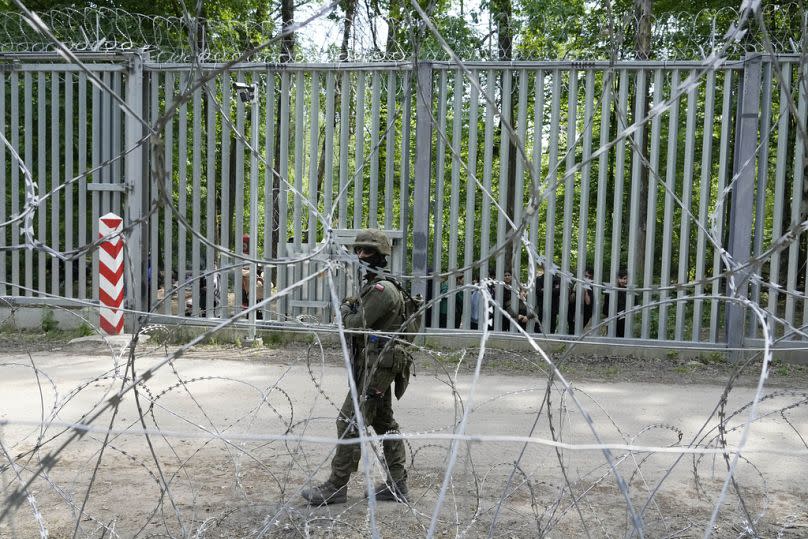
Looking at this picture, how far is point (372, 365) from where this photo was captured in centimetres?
446

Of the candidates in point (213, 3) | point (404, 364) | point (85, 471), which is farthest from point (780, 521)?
point (213, 3)

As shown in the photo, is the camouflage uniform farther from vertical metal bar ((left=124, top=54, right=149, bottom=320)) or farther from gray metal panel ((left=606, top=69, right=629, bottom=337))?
vertical metal bar ((left=124, top=54, right=149, bottom=320))

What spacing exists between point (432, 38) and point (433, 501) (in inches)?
223

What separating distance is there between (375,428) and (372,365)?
0.41 meters

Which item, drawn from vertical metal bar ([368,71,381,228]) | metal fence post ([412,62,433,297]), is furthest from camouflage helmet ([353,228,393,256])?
metal fence post ([412,62,433,297])

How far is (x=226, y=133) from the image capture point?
9602 mm

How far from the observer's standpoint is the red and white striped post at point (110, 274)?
30.3ft

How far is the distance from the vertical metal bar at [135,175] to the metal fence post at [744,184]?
6.03m

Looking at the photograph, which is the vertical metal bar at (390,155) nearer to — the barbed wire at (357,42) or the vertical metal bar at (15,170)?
the barbed wire at (357,42)

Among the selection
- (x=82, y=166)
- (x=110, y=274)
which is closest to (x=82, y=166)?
(x=82, y=166)

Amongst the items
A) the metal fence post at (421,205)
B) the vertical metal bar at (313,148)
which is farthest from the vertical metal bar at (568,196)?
the vertical metal bar at (313,148)

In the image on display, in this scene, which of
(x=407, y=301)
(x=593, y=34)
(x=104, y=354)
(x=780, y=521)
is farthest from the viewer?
(x=593, y=34)

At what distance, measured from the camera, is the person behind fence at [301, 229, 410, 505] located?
446 cm

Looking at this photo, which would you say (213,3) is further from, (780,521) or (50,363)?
(780,521)
